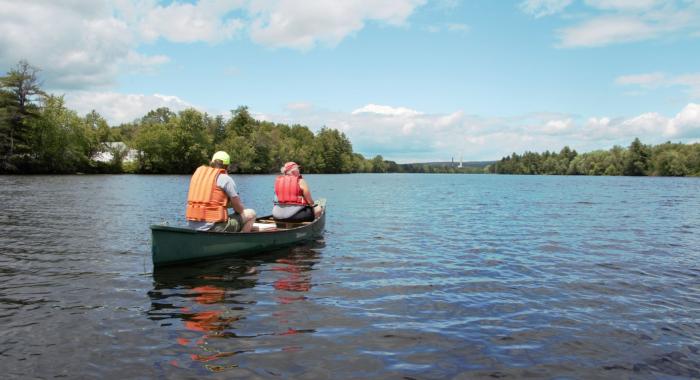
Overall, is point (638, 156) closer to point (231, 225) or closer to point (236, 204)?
point (231, 225)

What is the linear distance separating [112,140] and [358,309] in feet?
361

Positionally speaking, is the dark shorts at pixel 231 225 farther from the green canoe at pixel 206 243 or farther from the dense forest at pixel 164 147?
the dense forest at pixel 164 147

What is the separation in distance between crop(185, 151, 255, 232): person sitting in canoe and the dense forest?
69.8 m

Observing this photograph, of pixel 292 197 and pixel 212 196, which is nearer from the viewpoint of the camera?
pixel 212 196

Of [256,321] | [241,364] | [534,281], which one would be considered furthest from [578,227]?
[241,364]

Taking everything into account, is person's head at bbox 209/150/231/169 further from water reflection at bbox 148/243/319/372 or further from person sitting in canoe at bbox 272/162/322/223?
person sitting in canoe at bbox 272/162/322/223

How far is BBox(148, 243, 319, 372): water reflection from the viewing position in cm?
646

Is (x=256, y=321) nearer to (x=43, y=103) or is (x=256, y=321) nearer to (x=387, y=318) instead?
(x=387, y=318)

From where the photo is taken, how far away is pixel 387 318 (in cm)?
798

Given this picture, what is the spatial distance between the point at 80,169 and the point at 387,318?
85.9m

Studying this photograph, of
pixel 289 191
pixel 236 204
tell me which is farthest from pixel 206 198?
pixel 289 191

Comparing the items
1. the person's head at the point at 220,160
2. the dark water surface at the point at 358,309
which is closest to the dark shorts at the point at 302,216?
the dark water surface at the point at 358,309

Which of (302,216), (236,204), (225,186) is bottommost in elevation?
(302,216)

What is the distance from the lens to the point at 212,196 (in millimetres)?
11820
